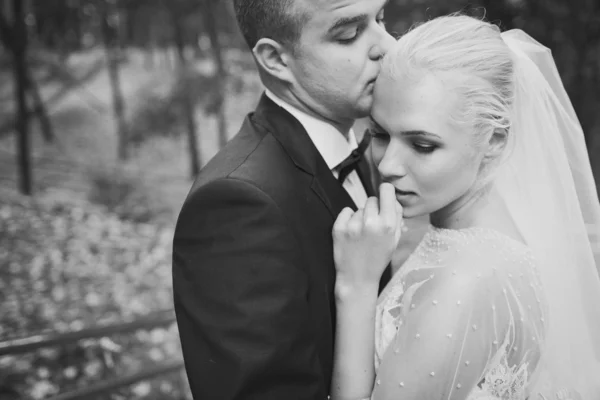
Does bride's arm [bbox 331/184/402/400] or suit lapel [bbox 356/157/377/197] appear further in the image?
suit lapel [bbox 356/157/377/197]

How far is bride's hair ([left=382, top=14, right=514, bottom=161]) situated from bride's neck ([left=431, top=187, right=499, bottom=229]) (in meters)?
0.17

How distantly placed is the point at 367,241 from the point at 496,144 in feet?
1.28

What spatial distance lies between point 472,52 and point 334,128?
402 millimetres

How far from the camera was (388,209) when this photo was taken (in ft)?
3.96

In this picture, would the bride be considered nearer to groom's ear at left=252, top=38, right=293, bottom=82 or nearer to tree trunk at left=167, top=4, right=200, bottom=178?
groom's ear at left=252, top=38, right=293, bottom=82

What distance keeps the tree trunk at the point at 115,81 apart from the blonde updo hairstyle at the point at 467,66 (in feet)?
10.1

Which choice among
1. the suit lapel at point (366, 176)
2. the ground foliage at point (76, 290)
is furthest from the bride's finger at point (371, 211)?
the ground foliage at point (76, 290)

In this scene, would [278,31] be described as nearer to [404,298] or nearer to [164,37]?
[404,298]

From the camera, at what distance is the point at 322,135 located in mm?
1433

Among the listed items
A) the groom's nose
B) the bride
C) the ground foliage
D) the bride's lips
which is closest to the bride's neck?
the bride

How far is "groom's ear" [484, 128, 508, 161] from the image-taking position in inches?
50.3

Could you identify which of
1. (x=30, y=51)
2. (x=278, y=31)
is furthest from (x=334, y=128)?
(x=30, y=51)

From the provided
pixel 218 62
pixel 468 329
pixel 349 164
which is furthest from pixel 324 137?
pixel 218 62

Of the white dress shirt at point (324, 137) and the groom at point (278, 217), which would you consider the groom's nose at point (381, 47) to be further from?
the white dress shirt at point (324, 137)
